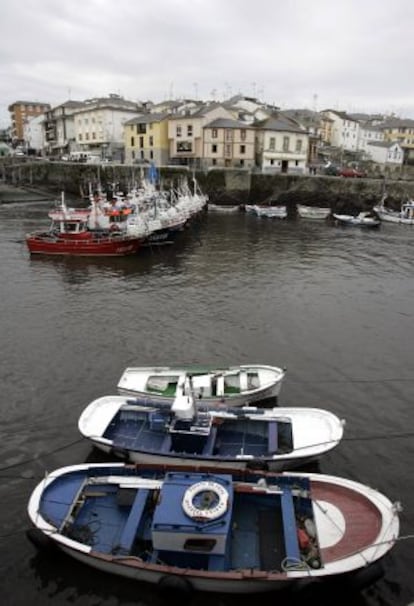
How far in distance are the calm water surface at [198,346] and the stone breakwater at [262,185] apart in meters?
29.0

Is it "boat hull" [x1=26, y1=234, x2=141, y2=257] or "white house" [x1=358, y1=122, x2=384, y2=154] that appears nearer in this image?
"boat hull" [x1=26, y1=234, x2=141, y2=257]

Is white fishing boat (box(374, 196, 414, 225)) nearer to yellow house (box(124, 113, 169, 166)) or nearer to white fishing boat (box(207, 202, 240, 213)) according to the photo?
white fishing boat (box(207, 202, 240, 213))

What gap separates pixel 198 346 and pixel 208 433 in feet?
32.7

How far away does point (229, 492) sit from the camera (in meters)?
10.3

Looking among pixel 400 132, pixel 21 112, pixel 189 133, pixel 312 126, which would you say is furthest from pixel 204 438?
pixel 21 112

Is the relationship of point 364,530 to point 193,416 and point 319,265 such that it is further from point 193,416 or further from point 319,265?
point 319,265

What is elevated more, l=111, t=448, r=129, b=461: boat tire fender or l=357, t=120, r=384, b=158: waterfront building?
l=357, t=120, r=384, b=158: waterfront building

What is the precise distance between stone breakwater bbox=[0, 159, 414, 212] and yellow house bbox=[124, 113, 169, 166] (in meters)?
8.34

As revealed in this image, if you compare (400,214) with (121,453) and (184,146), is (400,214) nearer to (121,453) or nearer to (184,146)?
Result: (184,146)

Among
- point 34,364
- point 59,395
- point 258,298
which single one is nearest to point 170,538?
point 59,395

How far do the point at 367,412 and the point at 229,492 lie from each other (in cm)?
919

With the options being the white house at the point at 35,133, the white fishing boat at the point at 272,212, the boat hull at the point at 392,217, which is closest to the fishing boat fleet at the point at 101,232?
the white fishing boat at the point at 272,212

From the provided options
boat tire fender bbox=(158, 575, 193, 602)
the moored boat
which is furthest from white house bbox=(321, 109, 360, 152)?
boat tire fender bbox=(158, 575, 193, 602)

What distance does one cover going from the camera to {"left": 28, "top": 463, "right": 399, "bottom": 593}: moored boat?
30.8ft
